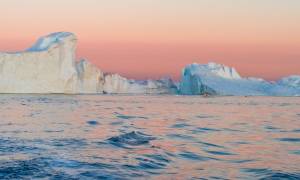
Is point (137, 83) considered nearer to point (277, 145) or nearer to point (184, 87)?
point (184, 87)

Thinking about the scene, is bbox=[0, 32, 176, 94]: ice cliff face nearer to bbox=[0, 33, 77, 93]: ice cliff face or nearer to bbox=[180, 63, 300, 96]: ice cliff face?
bbox=[0, 33, 77, 93]: ice cliff face

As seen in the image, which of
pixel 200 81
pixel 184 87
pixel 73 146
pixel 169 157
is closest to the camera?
pixel 169 157

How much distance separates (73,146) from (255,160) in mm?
4673

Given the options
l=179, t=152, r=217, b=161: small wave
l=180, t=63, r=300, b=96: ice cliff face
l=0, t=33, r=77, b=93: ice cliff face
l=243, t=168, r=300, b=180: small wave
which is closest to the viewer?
l=243, t=168, r=300, b=180: small wave

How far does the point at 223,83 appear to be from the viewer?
348 feet

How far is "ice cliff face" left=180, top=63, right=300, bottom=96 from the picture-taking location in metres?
103

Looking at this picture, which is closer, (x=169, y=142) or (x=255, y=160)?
(x=255, y=160)

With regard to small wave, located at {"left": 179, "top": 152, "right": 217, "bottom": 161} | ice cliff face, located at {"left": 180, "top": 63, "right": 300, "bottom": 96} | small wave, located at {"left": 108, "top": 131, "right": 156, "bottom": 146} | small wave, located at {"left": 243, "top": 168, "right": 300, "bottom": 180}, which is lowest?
small wave, located at {"left": 179, "top": 152, "right": 217, "bottom": 161}

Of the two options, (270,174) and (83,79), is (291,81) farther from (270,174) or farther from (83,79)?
(270,174)

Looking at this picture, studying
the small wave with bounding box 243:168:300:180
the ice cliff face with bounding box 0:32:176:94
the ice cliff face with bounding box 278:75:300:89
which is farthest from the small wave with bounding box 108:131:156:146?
the ice cliff face with bounding box 278:75:300:89

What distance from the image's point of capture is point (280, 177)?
26.4 feet

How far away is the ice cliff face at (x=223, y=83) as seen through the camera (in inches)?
4048

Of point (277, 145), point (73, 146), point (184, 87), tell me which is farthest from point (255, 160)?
point (184, 87)

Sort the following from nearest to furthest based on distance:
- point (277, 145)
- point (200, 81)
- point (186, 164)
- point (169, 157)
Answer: point (186, 164), point (169, 157), point (277, 145), point (200, 81)
